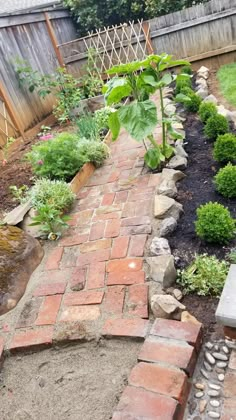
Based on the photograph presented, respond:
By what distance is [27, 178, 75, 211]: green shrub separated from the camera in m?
2.43

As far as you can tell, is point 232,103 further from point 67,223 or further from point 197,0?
point 197,0

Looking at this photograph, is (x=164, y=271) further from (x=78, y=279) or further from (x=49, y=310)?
(x=49, y=310)

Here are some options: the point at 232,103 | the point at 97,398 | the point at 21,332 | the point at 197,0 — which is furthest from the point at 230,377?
the point at 197,0

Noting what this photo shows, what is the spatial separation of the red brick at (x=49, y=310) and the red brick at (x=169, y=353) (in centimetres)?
54

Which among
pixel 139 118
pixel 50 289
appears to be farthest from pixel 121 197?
pixel 50 289

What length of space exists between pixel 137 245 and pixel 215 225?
19.0 inches

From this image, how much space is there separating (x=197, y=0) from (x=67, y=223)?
6.61 m

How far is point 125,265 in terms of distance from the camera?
1.82 metres

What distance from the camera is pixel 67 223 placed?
2.41 m

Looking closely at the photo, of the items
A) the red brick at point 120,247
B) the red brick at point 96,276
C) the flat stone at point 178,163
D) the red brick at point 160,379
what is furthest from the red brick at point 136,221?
the red brick at point 160,379

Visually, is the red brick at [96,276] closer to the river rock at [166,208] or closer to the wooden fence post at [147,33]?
the river rock at [166,208]

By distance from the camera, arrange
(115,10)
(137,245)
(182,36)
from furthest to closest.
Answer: (115,10)
(182,36)
(137,245)

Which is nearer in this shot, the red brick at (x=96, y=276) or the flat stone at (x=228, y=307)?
the flat stone at (x=228, y=307)

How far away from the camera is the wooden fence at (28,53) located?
4457mm
